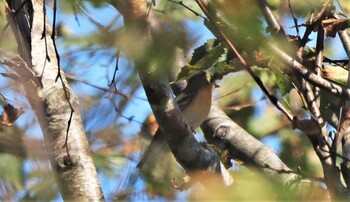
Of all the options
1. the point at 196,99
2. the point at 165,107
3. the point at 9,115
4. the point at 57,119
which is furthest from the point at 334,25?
the point at 196,99

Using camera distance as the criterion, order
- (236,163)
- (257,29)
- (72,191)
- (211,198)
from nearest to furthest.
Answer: (211,198) < (257,29) < (72,191) < (236,163)

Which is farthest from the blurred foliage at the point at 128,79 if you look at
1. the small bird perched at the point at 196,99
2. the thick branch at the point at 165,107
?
the small bird perched at the point at 196,99

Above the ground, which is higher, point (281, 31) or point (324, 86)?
point (281, 31)

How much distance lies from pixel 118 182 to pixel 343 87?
87 cm

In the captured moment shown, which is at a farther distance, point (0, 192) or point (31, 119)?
point (31, 119)

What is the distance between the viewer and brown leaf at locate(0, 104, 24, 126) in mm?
2521

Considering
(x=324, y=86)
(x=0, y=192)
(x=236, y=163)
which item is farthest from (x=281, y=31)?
(x=236, y=163)

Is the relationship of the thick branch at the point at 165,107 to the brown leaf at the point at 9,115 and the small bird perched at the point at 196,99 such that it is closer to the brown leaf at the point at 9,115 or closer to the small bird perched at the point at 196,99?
Result: the brown leaf at the point at 9,115

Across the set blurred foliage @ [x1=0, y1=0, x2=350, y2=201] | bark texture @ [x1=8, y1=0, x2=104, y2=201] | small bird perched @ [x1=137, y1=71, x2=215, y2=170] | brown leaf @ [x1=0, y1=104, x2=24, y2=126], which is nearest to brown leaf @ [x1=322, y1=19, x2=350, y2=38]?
blurred foliage @ [x1=0, y1=0, x2=350, y2=201]

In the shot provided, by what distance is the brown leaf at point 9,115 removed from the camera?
2521mm

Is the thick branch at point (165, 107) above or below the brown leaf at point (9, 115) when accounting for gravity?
below

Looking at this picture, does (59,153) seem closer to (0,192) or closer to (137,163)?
(0,192)

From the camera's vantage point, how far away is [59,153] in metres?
2.30

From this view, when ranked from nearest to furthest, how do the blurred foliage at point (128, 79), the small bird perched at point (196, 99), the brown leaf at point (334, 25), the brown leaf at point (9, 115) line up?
the blurred foliage at point (128, 79) < the brown leaf at point (334, 25) < the brown leaf at point (9, 115) < the small bird perched at point (196, 99)
